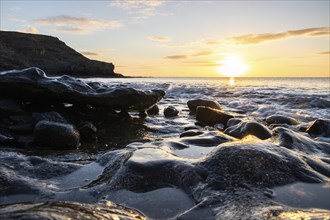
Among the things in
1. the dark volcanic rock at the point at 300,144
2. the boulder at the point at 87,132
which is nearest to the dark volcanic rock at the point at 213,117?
the boulder at the point at 87,132

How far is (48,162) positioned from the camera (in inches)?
146

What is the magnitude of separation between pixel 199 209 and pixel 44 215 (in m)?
1.13

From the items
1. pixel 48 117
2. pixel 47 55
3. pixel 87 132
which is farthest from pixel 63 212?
pixel 47 55

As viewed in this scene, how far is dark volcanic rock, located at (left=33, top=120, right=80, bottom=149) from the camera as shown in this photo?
16.4 ft

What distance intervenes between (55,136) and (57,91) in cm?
216

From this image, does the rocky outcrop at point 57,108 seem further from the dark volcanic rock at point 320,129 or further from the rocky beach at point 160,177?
the dark volcanic rock at point 320,129

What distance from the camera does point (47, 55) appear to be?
254ft

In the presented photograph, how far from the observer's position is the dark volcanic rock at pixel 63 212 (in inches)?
71.3

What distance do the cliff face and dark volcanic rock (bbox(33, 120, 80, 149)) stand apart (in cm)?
6604

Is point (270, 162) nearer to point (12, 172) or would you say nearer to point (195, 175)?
point (195, 175)

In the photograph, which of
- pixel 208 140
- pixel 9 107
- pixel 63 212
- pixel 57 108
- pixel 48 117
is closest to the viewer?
pixel 63 212

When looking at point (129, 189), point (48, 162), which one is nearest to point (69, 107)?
point (48, 162)

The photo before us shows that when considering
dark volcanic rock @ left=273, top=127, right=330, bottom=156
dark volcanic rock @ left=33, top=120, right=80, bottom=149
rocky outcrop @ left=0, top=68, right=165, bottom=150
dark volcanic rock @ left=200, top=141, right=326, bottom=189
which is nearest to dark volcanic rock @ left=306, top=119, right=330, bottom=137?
dark volcanic rock @ left=273, top=127, right=330, bottom=156

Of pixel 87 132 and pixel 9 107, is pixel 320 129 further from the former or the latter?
pixel 9 107
